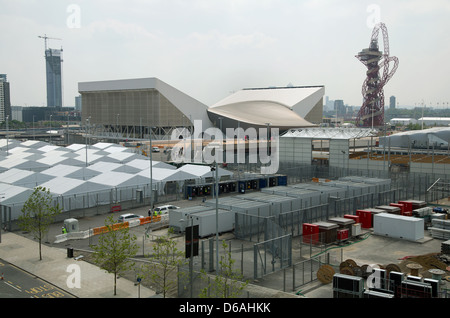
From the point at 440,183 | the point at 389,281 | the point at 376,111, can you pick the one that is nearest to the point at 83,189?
the point at 389,281

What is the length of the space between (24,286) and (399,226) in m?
22.3

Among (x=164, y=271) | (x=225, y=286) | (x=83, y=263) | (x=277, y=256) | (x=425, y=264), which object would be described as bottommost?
(x=83, y=263)

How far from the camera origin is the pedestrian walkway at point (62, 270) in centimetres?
2022

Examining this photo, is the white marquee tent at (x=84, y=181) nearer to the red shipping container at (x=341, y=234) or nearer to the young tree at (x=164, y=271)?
the young tree at (x=164, y=271)

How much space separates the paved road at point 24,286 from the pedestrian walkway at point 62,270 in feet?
1.06

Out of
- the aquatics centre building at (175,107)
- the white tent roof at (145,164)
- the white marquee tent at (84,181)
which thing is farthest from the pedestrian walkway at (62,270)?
the aquatics centre building at (175,107)

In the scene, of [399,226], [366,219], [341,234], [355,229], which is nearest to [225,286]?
[341,234]

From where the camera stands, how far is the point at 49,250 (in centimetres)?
2705

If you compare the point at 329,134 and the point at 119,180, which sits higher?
the point at 329,134

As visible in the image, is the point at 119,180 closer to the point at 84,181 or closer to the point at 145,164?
the point at 84,181

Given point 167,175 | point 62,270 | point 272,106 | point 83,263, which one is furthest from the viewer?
point 272,106

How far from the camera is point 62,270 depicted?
23344 mm

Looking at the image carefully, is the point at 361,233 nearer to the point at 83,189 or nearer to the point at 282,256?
the point at 282,256

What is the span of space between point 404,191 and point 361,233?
A: 524 inches
